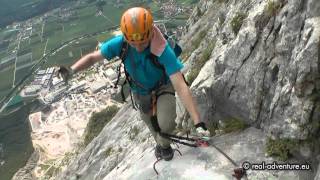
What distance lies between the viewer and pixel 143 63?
11.1m

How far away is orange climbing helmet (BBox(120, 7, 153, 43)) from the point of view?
10.2m

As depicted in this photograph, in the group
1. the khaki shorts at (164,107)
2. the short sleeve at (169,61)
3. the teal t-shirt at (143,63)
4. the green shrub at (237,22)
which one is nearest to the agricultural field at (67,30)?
the green shrub at (237,22)

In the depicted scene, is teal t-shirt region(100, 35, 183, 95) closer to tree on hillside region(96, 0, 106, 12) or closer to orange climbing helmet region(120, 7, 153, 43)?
orange climbing helmet region(120, 7, 153, 43)

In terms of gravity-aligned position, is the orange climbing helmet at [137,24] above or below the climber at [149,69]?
above

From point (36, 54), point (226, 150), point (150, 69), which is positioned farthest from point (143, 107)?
point (36, 54)

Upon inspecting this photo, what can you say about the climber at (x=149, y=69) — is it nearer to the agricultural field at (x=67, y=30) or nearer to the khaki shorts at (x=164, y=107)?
the khaki shorts at (x=164, y=107)

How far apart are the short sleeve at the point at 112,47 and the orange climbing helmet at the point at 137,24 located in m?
0.86

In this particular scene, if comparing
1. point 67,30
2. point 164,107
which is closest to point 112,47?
point 164,107

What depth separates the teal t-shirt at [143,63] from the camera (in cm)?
1068

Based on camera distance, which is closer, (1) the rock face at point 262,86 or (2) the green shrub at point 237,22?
(1) the rock face at point 262,86

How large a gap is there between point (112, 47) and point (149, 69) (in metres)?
1.07

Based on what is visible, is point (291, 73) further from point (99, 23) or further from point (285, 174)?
point (99, 23)

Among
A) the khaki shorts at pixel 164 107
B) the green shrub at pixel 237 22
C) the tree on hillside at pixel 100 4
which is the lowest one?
the tree on hillside at pixel 100 4

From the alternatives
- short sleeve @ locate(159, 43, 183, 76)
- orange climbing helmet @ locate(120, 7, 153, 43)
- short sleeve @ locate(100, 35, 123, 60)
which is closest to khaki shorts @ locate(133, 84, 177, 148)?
short sleeve @ locate(159, 43, 183, 76)
